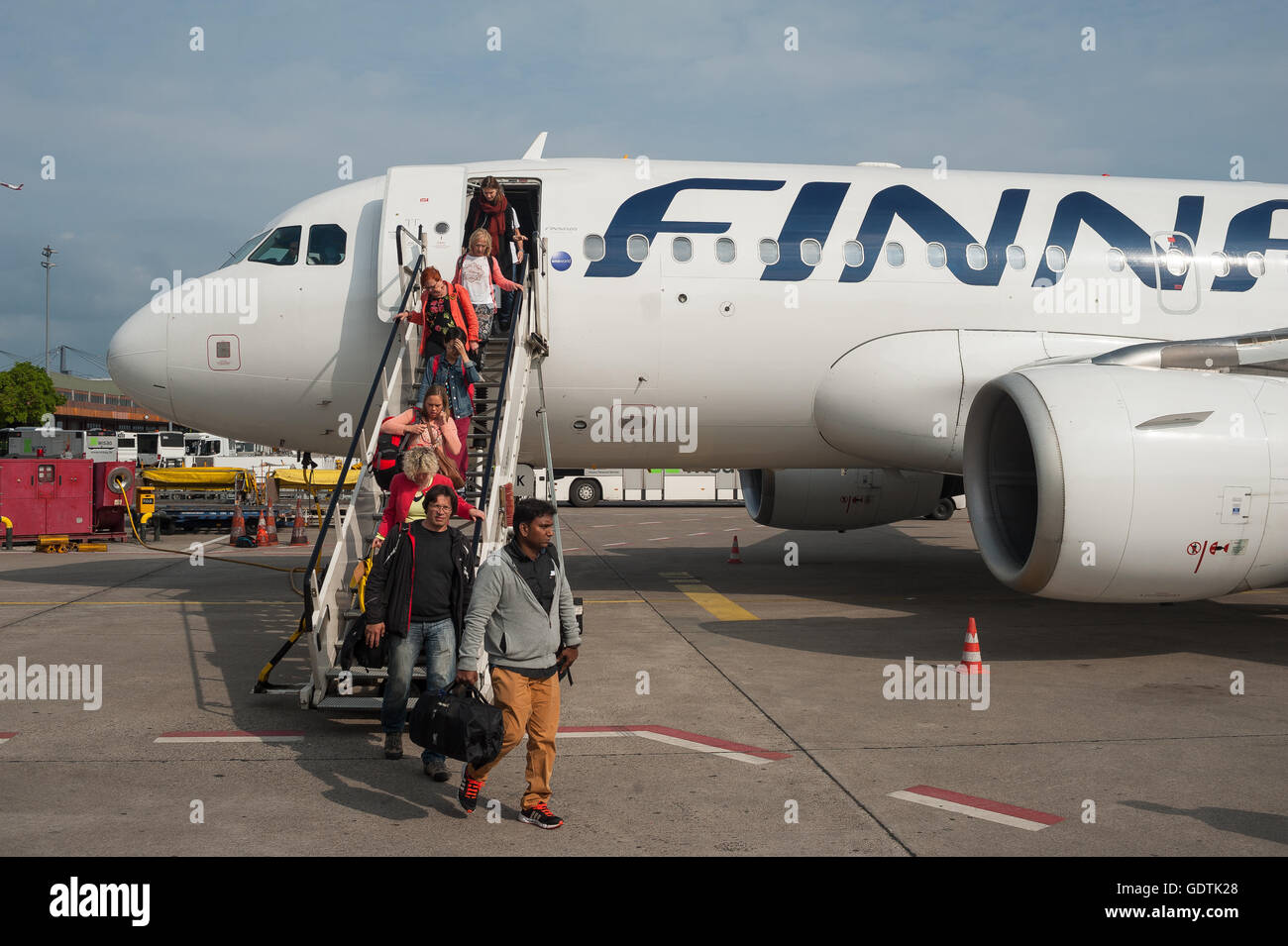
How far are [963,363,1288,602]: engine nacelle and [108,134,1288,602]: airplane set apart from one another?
139 centimetres

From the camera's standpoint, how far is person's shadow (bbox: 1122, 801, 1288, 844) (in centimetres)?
511

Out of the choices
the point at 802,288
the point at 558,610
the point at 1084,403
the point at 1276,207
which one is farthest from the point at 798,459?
the point at 558,610

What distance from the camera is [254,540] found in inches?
883

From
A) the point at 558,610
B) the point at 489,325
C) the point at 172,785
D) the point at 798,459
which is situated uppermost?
the point at 489,325

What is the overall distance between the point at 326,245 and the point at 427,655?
655 centimetres

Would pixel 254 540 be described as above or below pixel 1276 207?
below

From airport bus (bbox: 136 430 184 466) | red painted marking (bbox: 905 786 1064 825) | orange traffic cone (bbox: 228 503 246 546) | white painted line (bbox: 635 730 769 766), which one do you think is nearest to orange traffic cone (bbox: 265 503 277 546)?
orange traffic cone (bbox: 228 503 246 546)

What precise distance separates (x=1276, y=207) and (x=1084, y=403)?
19.5 feet

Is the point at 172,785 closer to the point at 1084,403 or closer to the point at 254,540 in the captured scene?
the point at 1084,403

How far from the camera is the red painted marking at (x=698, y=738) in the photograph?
6504 mm

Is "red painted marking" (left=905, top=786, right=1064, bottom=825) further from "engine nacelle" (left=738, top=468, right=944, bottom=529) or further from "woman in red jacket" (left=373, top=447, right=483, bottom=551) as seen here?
"engine nacelle" (left=738, top=468, right=944, bottom=529)

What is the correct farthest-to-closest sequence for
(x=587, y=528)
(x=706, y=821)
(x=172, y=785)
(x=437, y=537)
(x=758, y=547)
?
1. (x=587, y=528)
2. (x=758, y=547)
3. (x=437, y=537)
4. (x=172, y=785)
5. (x=706, y=821)

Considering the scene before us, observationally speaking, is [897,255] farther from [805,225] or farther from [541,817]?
[541,817]

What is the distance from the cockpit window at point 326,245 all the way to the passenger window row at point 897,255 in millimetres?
2757
